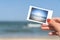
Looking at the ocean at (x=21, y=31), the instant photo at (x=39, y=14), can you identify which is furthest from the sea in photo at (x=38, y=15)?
the ocean at (x=21, y=31)

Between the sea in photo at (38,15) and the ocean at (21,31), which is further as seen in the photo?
the ocean at (21,31)

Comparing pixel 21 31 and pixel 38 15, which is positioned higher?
pixel 38 15

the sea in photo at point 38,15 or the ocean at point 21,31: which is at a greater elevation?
the sea in photo at point 38,15

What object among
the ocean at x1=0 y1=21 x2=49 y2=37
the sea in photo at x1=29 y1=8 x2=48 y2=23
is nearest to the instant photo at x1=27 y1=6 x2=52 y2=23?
the sea in photo at x1=29 y1=8 x2=48 y2=23

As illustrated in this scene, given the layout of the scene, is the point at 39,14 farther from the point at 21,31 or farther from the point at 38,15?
the point at 21,31

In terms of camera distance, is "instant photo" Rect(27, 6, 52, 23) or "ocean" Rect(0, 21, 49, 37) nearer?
"instant photo" Rect(27, 6, 52, 23)

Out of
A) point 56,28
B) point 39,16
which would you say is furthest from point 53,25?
point 39,16

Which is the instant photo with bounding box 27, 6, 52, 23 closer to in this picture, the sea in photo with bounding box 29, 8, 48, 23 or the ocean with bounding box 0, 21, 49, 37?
the sea in photo with bounding box 29, 8, 48, 23

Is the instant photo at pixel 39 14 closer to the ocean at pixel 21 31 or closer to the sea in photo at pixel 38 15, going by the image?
the sea in photo at pixel 38 15

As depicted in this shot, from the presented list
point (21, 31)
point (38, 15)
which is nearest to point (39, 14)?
point (38, 15)

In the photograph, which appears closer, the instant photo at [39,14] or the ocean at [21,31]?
the instant photo at [39,14]

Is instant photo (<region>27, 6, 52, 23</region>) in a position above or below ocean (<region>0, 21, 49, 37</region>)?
above

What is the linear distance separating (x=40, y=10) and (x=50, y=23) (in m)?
0.22

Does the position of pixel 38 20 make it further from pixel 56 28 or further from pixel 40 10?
pixel 56 28
